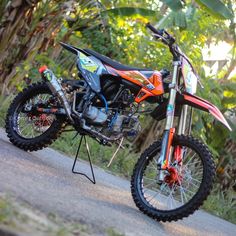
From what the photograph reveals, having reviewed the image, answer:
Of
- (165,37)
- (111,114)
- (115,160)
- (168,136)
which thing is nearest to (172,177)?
(168,136)

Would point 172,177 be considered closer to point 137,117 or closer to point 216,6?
point 137,117

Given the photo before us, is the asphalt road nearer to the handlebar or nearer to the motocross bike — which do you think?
the motocross bike

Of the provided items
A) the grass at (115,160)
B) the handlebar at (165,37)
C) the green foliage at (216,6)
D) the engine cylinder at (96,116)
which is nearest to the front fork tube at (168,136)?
the handlebar at (165,37)

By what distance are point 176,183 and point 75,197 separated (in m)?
1.02

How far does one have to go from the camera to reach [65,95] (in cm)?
561

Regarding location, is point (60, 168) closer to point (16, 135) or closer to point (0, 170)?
point (16, 135)

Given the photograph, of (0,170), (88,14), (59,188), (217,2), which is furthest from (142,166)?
(88,14)

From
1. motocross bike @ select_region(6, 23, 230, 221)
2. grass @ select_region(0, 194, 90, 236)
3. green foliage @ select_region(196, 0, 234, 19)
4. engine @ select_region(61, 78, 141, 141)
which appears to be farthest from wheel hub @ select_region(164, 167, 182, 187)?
green foliage @ select_region(196, 0, 234, 19)

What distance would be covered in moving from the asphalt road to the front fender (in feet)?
3.45

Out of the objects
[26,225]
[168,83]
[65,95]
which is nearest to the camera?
[26,225]

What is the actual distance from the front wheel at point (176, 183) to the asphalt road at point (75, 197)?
144 mm

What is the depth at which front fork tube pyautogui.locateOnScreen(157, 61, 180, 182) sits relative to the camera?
4754mm

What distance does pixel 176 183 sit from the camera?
4.85 metres

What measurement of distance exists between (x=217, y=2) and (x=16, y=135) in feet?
8.44
